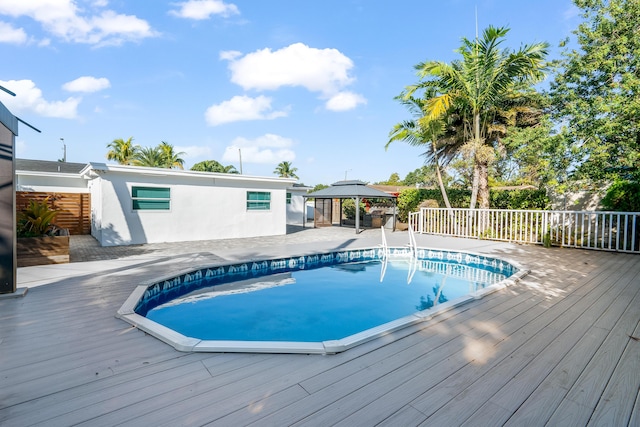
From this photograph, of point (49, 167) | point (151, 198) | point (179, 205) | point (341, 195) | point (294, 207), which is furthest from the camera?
point (294, 207)

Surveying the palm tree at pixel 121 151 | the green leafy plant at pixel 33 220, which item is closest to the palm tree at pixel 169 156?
the palm tree at pixel 121 151

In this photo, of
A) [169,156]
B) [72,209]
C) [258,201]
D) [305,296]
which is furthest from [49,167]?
[305,296]

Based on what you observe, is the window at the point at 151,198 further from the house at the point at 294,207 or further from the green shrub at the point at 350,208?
the green shrub at the point at 350,208

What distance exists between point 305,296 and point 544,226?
776cm

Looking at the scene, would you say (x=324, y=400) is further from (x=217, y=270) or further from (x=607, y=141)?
(x=607, y=141)

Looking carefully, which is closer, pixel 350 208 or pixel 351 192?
pixel 351 192

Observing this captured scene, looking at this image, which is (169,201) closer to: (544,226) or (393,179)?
(544,226)

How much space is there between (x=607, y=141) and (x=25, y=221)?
14.7 m

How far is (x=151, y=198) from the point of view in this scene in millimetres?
10133

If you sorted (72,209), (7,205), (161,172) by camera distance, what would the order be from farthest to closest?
1. (72,209)
2. (161,172)
3. (7,205)

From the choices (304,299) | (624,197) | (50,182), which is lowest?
(304,299)

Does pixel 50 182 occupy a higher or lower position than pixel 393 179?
lower

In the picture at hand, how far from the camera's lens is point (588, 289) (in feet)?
15.2

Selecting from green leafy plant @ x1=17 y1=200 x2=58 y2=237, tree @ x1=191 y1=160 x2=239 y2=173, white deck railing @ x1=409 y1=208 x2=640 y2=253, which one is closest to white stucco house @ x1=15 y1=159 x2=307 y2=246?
green leafy plant @ x1=17 y1=200 x2=58 y2=237
